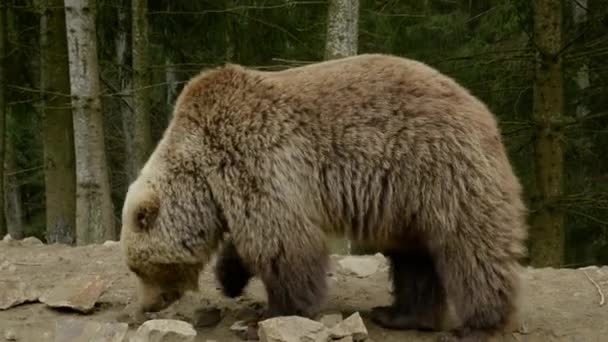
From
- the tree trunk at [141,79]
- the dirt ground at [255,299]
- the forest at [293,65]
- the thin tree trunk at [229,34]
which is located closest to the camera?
the dirt ground at [255,299]

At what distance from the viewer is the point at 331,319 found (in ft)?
16.4

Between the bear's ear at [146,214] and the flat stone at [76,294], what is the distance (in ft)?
2.73

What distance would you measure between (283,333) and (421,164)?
122 cm

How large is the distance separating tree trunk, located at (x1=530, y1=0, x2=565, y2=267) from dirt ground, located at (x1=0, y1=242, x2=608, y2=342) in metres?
3.58

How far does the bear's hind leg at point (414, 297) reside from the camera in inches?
205

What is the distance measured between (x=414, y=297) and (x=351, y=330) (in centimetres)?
64

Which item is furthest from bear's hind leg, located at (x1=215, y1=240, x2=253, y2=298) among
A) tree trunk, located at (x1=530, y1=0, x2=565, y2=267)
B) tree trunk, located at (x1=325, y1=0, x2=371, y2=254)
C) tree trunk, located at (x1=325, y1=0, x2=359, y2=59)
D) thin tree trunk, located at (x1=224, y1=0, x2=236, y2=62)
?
thin tree trunk, located at (x1=224, y1=0, x2=236, y2=62)

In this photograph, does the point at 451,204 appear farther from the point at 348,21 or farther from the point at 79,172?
the point at 79,172

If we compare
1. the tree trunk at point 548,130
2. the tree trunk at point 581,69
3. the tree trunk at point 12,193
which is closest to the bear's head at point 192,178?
the tree trunk at point 548,130

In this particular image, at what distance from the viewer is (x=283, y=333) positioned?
451cm

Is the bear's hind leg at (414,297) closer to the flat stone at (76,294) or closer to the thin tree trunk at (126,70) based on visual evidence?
the flat stone at (76,294)

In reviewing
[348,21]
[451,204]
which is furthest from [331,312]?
[348,21]

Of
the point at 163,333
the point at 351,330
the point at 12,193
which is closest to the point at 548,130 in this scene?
the point at 351,330

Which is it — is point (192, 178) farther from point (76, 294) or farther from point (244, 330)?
point (76, 294)
